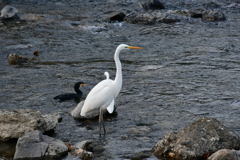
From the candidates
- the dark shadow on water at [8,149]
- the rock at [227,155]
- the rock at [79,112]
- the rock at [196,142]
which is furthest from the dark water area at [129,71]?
the rock at [227,155]

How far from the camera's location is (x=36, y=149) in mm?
6199

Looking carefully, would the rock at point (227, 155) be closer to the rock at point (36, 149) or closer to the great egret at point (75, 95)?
the rock at point (36, 149)

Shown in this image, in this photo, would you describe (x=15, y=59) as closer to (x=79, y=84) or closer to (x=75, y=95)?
(x=79, y=84)

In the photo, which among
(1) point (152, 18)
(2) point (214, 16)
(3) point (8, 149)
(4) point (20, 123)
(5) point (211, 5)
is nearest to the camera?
(3) point (8, 149)

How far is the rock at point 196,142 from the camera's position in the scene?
6062mm

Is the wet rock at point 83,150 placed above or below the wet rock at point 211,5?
below

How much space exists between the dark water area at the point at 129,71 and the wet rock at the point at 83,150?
7.2 inches

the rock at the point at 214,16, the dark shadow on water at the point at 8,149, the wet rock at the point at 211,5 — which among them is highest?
the wet rock at the point at 211,5

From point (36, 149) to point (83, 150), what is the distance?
2.35 ft

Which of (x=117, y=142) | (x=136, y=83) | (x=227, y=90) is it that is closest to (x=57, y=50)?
(x=136, y=83)

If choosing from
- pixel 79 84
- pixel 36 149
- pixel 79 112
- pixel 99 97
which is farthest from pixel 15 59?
pixel 36 149

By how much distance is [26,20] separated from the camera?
1659cm

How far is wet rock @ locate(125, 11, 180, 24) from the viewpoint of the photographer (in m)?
16.5

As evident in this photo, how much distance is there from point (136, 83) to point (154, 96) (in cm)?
106
